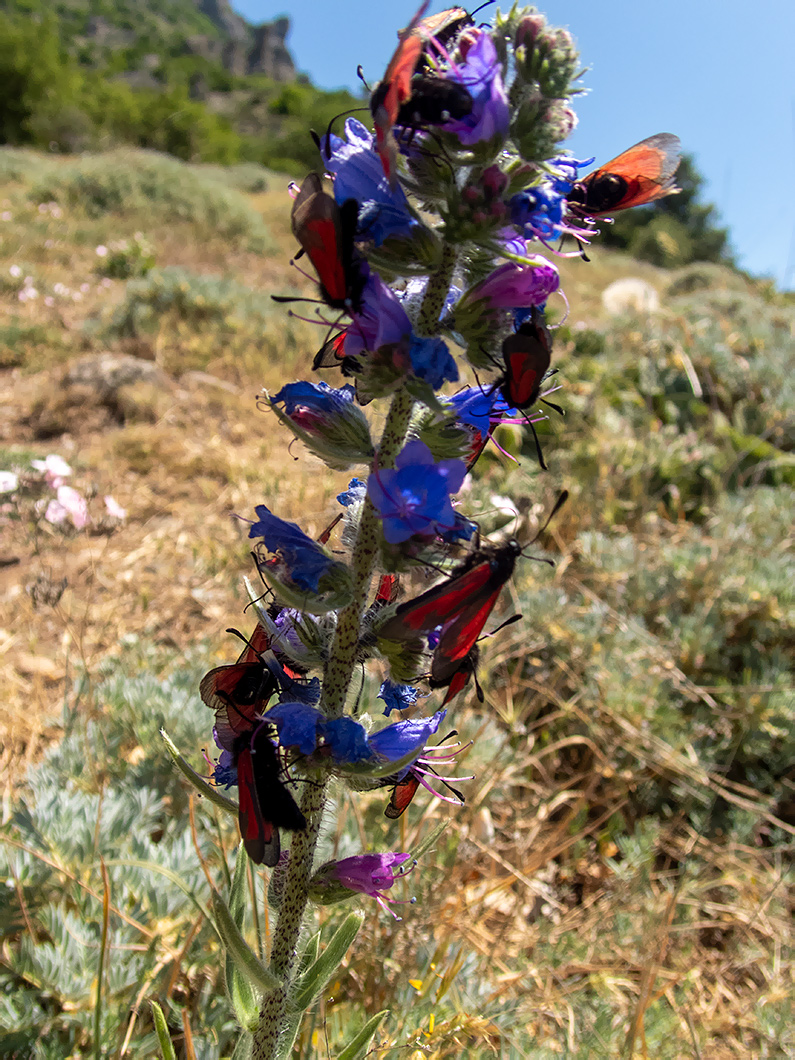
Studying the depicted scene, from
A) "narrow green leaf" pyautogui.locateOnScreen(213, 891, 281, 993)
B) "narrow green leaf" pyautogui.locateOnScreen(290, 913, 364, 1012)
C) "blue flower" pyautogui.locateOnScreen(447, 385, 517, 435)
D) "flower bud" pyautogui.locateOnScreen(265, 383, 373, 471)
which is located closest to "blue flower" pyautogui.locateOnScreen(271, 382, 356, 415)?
"flower bud" pyautogui.locateOnScreen(265, 383, 373, 471)

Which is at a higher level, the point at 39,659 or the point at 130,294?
the point at 130,294

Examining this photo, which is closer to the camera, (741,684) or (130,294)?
(741,684)

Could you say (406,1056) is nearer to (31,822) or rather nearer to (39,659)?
(31,822)

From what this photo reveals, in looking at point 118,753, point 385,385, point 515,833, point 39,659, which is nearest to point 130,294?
point 39,659

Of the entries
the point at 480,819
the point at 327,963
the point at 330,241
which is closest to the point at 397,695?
the point at 327,963

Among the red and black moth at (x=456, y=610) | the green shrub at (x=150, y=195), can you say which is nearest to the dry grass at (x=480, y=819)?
the red and black moth at (x=456, y=610)

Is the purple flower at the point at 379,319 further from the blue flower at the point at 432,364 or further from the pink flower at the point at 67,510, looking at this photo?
the pink flower at the point at 67,510

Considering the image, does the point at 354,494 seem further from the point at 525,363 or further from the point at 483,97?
the point at 483,97
